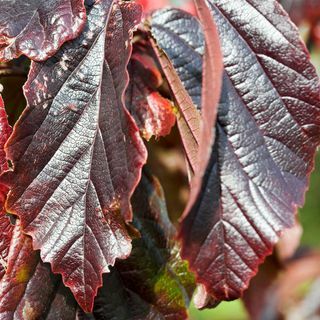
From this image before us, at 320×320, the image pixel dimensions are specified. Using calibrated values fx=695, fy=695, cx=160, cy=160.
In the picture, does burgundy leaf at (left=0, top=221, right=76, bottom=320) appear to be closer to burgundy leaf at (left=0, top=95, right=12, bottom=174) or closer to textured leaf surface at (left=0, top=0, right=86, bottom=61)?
burgundy leaf at (left=0, top=95, right=12, bottom=174)

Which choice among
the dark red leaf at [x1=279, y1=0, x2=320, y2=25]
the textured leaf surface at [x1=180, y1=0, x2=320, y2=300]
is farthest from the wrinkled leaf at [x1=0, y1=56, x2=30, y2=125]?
the dark red leaf at [x1=279, y1=0, x2=320, y2=25]

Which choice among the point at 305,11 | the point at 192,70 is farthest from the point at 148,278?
the point at 305,11

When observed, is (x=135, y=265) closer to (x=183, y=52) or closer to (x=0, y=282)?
(x=0, y=282)

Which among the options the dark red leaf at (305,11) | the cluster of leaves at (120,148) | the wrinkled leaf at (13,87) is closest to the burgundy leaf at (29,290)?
the cluster of leaves at (120,148)

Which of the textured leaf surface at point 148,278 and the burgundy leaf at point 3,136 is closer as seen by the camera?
the burgundy leaf at point 3,136

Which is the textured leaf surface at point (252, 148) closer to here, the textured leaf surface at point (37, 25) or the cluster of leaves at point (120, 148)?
the cluster of leaves at point (120, 148)

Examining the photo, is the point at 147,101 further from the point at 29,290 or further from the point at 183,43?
the point at 29,290
